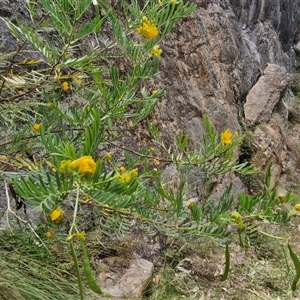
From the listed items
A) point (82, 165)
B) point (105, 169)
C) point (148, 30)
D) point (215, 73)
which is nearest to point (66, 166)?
point (82, 165)

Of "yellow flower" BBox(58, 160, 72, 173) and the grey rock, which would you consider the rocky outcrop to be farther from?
"yellow flower" BBox(58, 160, 72, 173)

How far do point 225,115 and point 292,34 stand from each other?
16.4 feet

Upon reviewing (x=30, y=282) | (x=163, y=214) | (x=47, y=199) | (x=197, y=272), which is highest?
(x=47, y=199)

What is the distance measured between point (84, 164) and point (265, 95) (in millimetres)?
4426

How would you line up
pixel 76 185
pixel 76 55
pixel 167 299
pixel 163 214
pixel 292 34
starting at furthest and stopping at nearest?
1. pixel 292 34
2. pixel 76 55
3. pixel 167 299
4. pixel 163 214
5. pixel 76 185

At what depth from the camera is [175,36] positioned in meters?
3.03

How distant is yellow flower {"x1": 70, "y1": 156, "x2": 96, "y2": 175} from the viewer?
1.39 feet

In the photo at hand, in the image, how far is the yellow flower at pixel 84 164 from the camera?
424 mm

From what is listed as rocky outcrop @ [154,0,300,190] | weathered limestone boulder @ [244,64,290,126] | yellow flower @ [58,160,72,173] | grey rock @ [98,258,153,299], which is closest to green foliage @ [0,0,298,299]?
yellow flower @ [58,160,72,173]

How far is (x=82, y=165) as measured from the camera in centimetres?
42

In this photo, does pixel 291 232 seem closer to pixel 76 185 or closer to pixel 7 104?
pixel 7 104

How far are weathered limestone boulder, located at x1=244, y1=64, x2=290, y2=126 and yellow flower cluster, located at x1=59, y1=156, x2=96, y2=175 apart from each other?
3.81 meters

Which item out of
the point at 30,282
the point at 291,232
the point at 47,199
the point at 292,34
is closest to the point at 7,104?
the point at 30,282

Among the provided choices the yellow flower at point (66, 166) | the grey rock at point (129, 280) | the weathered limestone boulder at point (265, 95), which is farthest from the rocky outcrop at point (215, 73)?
the yellow flower at point (66, 166)
